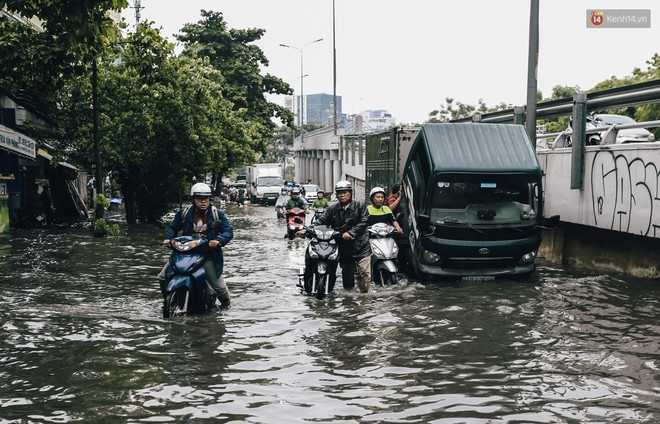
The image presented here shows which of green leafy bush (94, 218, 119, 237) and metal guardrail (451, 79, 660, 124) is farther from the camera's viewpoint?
green leafy bush (94, 218, 119, 237)

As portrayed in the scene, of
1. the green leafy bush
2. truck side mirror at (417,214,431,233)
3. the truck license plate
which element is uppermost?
truck side mirror at (417,214,431,233)

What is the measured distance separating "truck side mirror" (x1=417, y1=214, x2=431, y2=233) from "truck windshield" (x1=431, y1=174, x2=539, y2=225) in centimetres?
18

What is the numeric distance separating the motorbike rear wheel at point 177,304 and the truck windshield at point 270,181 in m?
44.4

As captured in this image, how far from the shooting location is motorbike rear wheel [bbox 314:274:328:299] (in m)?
11.1

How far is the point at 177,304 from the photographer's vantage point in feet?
32.3

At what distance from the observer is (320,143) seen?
70.2 m

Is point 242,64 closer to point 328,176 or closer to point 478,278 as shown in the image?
point 328,176

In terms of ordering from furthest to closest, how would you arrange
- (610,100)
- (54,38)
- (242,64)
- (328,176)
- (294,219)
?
(328,176) → (242,64) → (294,219) → (54,38) → (610,100)

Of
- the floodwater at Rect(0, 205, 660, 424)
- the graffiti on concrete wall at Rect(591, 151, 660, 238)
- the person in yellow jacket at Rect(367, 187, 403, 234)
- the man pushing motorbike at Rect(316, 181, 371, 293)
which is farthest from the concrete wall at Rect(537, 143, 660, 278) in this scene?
the man pushing motorbike at Rect(316, 181, 371, 293)

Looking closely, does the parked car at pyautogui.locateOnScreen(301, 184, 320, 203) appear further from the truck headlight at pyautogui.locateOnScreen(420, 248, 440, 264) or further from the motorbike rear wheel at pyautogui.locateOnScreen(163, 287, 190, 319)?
the motorbike rear wheel at pyautogui.locateOnScreen(163, 287, 190, 319)

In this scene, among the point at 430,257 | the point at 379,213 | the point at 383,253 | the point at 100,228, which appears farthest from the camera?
the point at 100,228

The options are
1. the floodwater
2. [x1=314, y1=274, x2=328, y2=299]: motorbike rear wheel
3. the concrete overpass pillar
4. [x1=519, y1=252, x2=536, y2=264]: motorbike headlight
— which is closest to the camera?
the floodwater

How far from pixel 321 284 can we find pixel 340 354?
3.24 meters

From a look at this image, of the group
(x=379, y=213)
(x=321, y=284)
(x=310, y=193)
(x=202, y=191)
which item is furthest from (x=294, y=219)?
(x=310, y=193)
